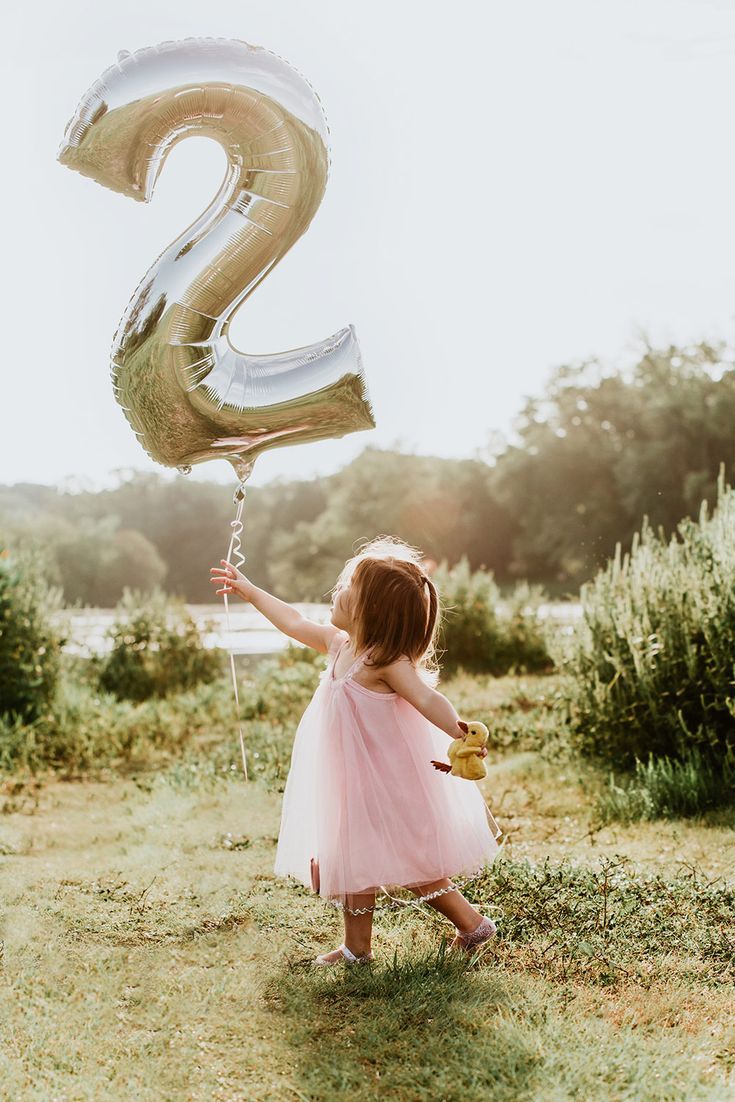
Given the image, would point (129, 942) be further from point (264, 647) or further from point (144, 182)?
point (264, 647)

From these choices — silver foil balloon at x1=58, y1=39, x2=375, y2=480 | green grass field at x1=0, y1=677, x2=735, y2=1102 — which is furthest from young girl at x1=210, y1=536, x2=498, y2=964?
silver foil balloon at x1=58, y1=39, x2=375, y2=480

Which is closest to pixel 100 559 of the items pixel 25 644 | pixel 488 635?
pixel 488 635

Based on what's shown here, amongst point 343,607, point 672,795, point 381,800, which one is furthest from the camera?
point 672,795

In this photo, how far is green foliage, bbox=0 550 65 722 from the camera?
717 cm

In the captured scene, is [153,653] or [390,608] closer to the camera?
[390,608]

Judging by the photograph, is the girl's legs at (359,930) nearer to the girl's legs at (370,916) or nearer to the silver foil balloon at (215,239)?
the girl's legs at (370,916)

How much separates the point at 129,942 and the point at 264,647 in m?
10.6

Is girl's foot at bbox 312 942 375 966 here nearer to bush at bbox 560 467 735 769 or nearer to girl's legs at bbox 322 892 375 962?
girl's legs at bbox 322 892 375 962

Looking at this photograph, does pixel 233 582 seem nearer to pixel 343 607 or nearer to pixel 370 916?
pixel 343 607

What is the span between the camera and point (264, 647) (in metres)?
13.9

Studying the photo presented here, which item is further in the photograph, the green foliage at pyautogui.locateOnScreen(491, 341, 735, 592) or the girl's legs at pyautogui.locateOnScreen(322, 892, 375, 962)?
the green foliage at pyautogui.locateOnScreen(491, 341, 735, 592)

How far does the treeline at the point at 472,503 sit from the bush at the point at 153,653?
52.1 ft

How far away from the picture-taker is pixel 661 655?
5641 mm

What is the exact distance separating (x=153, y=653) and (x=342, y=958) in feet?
21.3
